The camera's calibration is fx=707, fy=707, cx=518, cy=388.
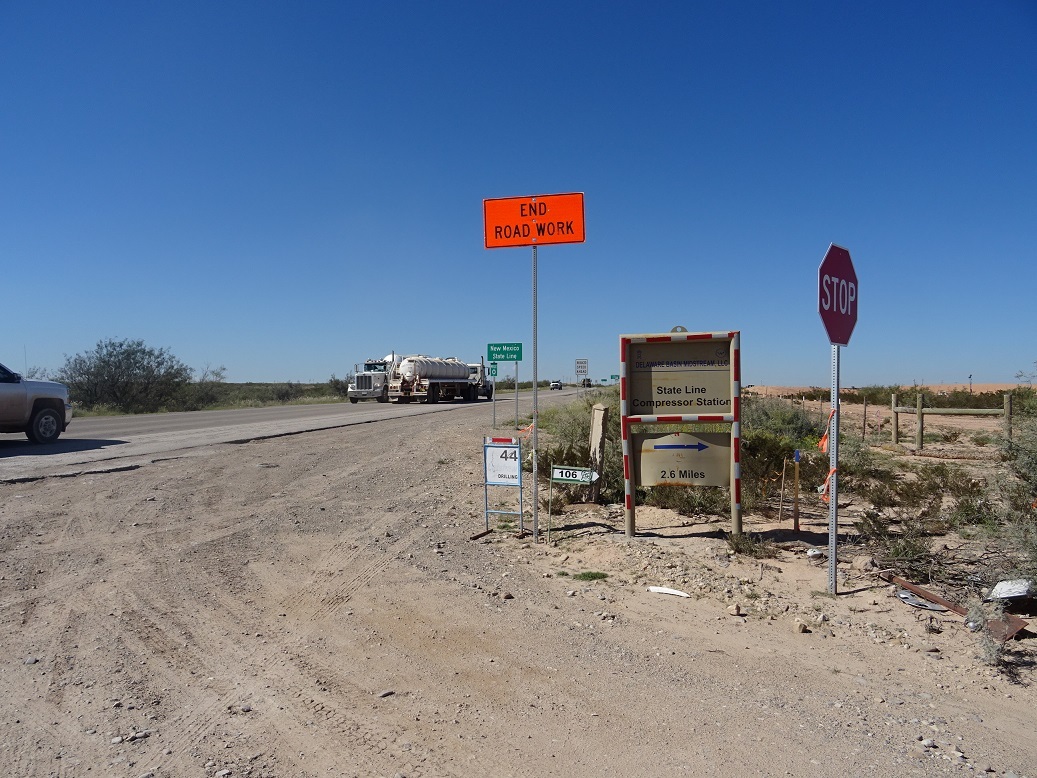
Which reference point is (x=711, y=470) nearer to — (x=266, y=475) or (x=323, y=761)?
(x=323, y=761)

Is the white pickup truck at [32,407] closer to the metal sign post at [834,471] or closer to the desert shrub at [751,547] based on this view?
the desert shrub at [751,547]

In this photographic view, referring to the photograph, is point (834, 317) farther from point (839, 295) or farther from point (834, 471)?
point (834, 471)

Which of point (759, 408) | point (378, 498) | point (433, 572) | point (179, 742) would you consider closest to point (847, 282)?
point (433, 572)

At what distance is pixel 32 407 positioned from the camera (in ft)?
50.9

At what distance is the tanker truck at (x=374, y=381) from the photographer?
1788 inches

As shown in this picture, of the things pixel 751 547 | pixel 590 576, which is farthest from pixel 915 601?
pixel 590 576

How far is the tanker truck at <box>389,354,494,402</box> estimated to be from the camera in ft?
145

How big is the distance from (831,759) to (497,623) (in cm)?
242

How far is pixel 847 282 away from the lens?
5879 millimetres

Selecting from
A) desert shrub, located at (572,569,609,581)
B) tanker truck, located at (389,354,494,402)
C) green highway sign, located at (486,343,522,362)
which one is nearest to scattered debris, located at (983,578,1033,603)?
desert shrub, located at (572,569,609,581)

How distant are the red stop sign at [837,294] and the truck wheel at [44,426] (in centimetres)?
1655

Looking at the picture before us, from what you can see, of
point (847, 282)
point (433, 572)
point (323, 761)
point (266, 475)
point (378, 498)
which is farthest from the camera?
point (266, 475)

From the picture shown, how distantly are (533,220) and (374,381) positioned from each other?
129 feet

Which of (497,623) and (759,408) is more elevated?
(759,408)
